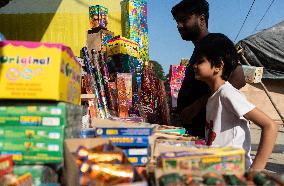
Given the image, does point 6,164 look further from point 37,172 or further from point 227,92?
point 227,92

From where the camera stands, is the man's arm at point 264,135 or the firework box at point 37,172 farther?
the man's arm at point 264,135

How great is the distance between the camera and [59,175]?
5.24ft

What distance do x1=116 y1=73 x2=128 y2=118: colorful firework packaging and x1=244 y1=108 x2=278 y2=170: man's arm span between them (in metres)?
2.03

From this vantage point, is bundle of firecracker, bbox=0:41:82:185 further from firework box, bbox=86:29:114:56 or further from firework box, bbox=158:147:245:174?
firework box, bbox=86:29:114:56

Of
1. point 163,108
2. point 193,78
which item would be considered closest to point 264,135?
point 193,78

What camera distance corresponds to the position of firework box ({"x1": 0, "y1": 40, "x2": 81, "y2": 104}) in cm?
155

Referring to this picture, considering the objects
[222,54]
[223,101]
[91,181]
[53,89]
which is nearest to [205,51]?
[222,54]

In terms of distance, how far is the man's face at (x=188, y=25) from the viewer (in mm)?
2936

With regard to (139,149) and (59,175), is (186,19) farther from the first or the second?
(59,175)

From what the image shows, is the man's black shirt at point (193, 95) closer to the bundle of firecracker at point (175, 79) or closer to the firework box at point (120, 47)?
the bundle of firecracker at point (175, 79)

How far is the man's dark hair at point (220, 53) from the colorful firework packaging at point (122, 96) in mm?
1682

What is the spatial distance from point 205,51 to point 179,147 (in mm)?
784

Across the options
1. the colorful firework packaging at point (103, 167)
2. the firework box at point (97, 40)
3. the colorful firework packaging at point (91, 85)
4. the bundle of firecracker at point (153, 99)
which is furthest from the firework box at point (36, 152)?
the firework box at point (97, 40)

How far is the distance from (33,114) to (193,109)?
142cm
